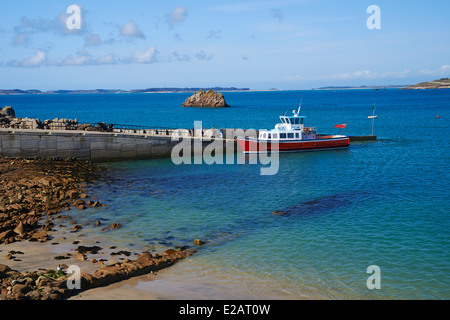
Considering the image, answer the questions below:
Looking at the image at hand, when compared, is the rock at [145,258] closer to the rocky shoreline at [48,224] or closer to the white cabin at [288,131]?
the rocky shoreline at [48,224]

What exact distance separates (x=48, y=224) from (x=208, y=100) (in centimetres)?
16217

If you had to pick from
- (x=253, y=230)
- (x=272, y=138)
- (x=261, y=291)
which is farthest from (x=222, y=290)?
(x=272, y=138)

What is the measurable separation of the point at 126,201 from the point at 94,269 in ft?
44.1

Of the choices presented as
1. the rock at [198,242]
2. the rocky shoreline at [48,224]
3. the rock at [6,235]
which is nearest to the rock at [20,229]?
the rocky shoreline at [48,224]

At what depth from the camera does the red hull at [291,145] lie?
54000 mm

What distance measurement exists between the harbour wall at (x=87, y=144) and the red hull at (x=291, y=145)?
4727 mm

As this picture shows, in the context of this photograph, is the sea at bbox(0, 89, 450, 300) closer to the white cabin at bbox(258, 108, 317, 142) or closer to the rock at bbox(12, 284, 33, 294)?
the rock at bbox(12, 284, 33, 294)

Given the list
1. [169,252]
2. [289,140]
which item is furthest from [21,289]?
[289,140]

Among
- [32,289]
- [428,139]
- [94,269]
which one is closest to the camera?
[32,289]

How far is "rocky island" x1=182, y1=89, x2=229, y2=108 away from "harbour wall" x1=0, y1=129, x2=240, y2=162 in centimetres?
12877

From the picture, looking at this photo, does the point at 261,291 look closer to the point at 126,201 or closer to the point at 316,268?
the point at 316,268

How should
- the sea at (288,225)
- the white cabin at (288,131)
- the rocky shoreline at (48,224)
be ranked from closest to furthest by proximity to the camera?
the rocky shoreline at (48,224) → the sea at (288,225) → the white cabin at (288,131)

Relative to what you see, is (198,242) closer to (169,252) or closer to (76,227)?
(169,252)

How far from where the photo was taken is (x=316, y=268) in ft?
62.3
